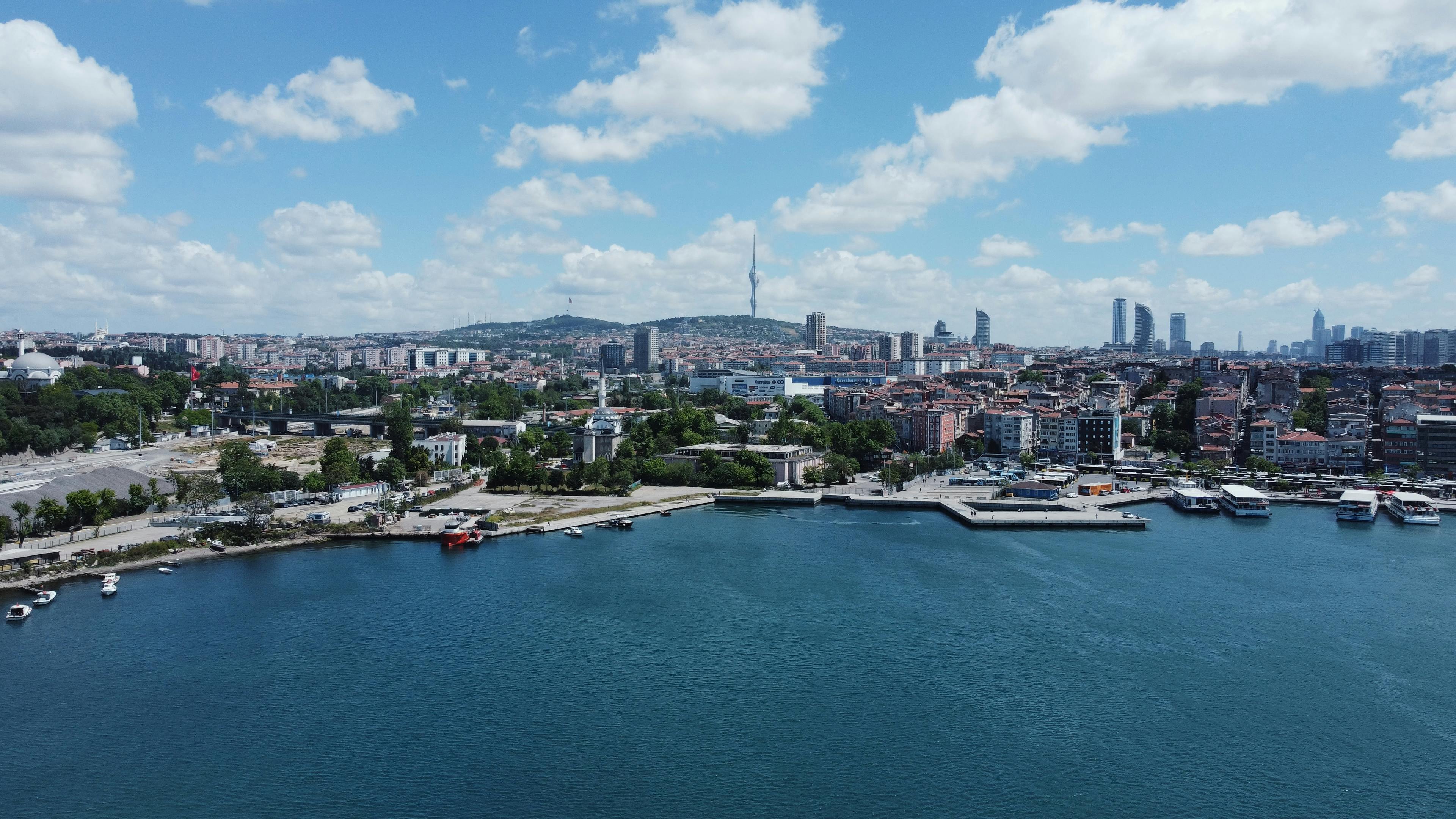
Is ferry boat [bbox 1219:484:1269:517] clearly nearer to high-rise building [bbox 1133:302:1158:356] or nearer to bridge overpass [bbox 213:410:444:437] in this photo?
bridge overpass [bbox 213:410:444:437]

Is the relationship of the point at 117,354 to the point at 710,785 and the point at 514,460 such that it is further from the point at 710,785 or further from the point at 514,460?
the point at 710,785

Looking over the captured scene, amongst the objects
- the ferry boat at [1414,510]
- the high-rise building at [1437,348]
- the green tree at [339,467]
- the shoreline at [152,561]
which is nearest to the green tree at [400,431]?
the green tree at [339,467]

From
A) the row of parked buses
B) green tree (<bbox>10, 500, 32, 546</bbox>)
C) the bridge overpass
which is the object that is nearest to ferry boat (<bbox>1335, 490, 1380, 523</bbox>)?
the row of parked buses

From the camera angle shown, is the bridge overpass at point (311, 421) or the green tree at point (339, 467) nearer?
the green tree at point (339, 467)

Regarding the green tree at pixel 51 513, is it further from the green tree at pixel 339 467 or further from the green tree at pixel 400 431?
the green tree at pixel 400 431

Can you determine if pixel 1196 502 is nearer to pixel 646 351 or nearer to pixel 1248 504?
pixel 1248 504

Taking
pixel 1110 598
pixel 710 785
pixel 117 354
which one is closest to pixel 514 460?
pixel 1110 598

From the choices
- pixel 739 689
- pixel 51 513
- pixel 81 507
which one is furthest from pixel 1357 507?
pixel 51 513
